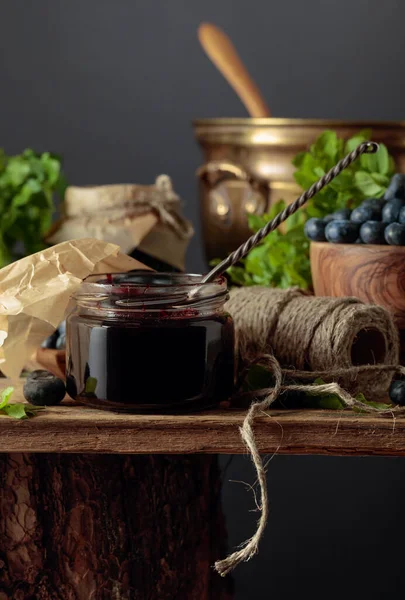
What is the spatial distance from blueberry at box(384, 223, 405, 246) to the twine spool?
0.08 m

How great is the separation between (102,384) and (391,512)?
116cm

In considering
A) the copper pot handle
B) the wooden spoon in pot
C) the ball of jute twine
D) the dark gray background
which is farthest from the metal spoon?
the dark gray background

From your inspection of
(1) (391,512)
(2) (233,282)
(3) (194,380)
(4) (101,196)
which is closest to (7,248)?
(4) (101,196)

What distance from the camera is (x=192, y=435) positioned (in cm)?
79

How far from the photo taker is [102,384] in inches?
31.4

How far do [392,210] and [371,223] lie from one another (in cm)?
3

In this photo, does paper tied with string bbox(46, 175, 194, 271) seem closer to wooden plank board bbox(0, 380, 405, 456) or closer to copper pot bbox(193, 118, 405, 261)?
copper pot bbox(193, 118, 405, 261)

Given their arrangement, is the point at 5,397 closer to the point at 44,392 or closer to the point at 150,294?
the point at 44,392

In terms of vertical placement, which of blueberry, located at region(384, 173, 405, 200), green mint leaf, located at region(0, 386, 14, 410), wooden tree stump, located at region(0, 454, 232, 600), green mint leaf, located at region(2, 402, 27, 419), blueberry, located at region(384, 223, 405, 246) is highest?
blueberry, located at region(384, 173, 405, 200)

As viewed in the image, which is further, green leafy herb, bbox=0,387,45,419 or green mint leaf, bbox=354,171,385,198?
green mint leaf, bbox=354,171,385,198

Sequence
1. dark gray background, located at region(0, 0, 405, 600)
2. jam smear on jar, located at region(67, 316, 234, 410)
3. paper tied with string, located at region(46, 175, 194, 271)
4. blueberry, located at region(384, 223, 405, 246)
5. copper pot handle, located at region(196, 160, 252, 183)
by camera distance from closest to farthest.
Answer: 1. jam smear on jar, located at region(67, 316, 234, 410)
2. blueberry, located at region(384, 223, 405, 246)
3. paper tied with string, located at region(46, 175, 194, 271)
4. copper pot handle, located at region(196, 160, 252, 183)
5. dark gray background, located at region(0, 0, 405, 600)

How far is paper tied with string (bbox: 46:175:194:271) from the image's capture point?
1385 millimetres

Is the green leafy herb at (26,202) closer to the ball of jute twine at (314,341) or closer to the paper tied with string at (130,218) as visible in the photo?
the paper tied with string at (130,218)

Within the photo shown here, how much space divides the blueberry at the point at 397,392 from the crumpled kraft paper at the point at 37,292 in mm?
305
